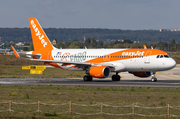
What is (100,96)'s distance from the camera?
1227 inches

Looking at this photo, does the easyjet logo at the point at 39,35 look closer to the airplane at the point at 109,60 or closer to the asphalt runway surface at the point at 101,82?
the airplane at the point at 109,60

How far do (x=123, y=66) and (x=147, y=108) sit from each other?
2376cm

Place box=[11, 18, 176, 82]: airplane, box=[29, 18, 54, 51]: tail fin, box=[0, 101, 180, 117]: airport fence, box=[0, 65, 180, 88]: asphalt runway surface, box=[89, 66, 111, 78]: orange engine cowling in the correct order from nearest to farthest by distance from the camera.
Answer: box=[0, 101, 180, 117]: airport fence
box=[0, 65, 180, 88]: asphalt runway surface
box=[89, 66, 111, 78]: orange engine cowling
box=[11, 18, 176, 82]: airplane
box=[29, 18, 54, 51]: tail fin

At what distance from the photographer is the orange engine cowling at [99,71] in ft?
152

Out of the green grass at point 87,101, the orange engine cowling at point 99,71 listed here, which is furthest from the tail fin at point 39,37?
the green grass at point 87,101

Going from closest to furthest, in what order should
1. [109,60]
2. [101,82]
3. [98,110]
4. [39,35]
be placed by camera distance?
1. [98,110]
2. [101,82]
3. [109,60]
4. [39,35]

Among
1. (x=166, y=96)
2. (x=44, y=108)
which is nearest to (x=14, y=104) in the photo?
(x=44, y=108)

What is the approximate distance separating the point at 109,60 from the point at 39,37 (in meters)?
15.2

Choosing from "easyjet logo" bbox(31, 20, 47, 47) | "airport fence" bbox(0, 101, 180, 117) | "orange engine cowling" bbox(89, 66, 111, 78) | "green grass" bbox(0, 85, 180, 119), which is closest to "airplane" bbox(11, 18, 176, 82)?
"orange engine cowling" bbox(89, 66, 111, 78)

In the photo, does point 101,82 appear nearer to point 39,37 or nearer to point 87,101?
point 39,37

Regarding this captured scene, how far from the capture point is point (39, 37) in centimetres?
5772

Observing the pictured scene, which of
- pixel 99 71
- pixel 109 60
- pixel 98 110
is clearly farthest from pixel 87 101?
pixel 109 60

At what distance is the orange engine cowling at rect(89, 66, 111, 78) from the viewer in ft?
152

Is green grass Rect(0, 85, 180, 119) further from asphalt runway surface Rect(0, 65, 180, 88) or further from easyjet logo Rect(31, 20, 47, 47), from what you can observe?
easyjet logo Rect(31, 20, 47, 47)
